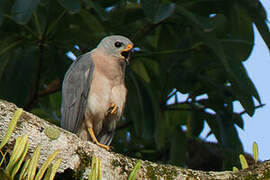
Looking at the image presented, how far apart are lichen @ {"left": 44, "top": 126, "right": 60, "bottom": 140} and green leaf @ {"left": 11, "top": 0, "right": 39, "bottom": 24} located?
164cm

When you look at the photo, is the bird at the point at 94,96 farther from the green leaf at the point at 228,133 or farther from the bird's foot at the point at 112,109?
the green leaf at the point at 228,133

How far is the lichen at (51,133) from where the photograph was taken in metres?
1.78

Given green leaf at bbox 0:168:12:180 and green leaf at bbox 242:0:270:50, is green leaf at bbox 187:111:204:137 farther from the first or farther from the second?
green leaf at bbox 0:168:12:180

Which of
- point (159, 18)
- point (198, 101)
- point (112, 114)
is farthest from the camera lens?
point (198, 101)

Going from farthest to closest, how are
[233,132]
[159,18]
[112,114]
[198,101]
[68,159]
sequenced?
[198,101] < [233,132] < [112,114] < [159,18] < [68,159]

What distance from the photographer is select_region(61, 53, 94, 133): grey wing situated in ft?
11.6

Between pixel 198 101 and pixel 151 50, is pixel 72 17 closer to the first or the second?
pixel 151 50

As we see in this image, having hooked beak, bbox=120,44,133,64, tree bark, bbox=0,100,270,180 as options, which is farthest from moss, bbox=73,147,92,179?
hooked beak, bbox=120,44,133,64

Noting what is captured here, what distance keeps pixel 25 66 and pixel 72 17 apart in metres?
0.65

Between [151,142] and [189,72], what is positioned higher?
[189,72]

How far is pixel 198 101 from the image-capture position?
14.3 ft

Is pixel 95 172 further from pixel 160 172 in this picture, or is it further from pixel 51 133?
pixel 160 172

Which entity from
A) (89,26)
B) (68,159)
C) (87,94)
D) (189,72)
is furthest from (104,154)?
(89,26)

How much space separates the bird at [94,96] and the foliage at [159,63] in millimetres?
244
